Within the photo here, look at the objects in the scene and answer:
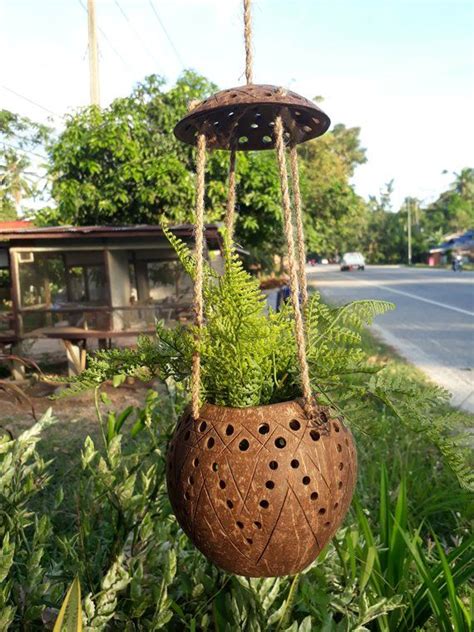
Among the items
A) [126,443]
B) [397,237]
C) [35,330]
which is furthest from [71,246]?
[397,237]

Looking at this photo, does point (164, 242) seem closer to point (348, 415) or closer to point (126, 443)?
point (126, 443)

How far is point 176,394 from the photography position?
7.79 ft

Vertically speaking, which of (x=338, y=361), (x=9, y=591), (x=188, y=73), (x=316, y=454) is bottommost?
(x=9, y=591)

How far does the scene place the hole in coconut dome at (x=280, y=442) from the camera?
45.4 inches

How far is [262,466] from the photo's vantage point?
114 cm

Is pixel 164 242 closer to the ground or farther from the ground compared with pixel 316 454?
farther from the ground

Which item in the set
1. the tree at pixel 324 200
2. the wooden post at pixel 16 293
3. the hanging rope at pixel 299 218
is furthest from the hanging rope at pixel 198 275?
the tree at pixel 324 200

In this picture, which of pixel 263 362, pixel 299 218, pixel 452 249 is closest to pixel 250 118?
pixel 299 218

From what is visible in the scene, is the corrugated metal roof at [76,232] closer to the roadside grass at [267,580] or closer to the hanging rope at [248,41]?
the roadside grass at [267,580]

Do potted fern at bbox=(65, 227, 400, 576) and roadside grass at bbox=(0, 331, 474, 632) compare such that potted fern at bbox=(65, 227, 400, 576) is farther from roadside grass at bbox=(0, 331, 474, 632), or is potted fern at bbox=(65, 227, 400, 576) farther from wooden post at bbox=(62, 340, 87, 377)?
wooden post at bbox=(62, 340, 87, 377)

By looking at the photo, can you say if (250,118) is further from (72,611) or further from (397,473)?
(397,473)

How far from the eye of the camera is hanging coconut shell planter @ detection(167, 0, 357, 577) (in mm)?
1143

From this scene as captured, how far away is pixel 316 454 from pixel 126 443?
3797 millimetres

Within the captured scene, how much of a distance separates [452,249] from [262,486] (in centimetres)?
6122
